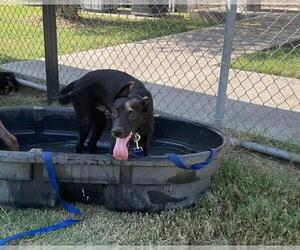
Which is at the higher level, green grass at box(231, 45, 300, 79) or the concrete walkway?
green grass at box(231, 45, 300, 79)

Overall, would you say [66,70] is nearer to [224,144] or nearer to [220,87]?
[220,87]

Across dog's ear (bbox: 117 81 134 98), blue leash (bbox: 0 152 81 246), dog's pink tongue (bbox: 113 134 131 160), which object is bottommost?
blue leash (bbox: 0 152 81 246)

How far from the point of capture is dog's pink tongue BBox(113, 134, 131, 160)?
103 inches

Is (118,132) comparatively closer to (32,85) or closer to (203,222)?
(203,222)

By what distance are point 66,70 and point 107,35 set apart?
2.72 meters

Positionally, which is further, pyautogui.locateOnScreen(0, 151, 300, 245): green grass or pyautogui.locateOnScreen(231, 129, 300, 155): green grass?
pyautogui.locateOnScreen(231, 129, 300, 155): green grass

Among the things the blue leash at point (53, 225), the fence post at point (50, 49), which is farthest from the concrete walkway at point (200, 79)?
the blue leash at point (53, 225)

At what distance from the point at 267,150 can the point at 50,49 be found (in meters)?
2.48

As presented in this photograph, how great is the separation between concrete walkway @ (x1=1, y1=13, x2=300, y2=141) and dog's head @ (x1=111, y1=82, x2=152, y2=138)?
5.38ft

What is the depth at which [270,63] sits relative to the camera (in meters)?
6.46

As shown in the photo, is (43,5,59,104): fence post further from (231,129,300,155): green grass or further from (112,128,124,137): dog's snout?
(112,128,124,137): dog's snout

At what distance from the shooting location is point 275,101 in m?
4.97

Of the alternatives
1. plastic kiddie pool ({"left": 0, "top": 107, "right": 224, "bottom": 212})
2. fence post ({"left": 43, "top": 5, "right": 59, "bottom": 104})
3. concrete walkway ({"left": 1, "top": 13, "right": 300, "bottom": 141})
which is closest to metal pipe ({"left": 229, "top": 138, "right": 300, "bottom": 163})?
concrete walkway ({"left": 1, "top": 13, "right": 300, "bottom": 141})

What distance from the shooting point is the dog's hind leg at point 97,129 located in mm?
3393
